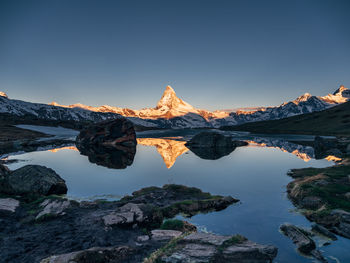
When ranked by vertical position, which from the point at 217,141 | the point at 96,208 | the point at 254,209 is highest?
the point at 217,141

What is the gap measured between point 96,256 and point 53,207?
985 centimetres

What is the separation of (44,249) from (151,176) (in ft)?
75.9

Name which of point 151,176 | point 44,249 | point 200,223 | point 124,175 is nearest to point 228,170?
point 151,176

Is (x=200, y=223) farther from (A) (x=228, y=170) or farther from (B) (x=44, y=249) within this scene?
(A) (x=228, y=170)

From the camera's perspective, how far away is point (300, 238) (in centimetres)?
1332

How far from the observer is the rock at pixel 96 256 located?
33.0ft

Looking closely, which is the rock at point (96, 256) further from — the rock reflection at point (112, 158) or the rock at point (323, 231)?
the rock reflection at point (112, 158)

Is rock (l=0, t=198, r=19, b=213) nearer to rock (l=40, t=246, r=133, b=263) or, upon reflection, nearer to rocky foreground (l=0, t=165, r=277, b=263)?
rocky foreground (l=0, t=165, r=277, b=263)

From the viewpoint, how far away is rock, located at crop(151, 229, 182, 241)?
13.5m

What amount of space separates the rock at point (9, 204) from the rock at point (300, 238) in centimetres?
2206

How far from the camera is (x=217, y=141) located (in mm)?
82312

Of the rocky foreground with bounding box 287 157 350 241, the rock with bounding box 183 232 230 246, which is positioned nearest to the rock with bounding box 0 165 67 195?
the rock with bounding box 183 232 230 246

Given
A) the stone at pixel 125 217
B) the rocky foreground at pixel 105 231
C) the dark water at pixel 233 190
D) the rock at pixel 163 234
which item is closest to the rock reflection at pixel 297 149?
the dark water at pixel 233 190

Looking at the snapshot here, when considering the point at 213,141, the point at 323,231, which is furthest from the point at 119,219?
the point at 213,141
